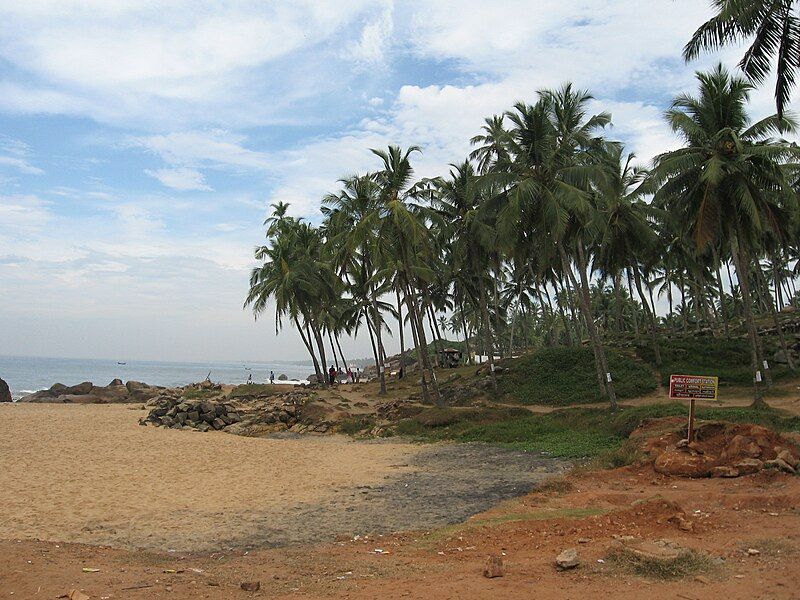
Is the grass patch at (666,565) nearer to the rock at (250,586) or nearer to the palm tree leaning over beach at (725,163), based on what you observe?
the rock at (250,586)

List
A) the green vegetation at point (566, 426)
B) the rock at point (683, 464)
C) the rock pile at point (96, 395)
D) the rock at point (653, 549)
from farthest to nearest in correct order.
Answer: the rock pile at point (96, 395)
the green vegetation at point (566, 426)
the rock at point (683, 464)
the rock at point (653, 549)

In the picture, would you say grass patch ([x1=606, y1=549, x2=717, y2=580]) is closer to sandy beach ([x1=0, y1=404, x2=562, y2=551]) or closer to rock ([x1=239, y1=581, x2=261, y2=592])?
rock ([x1=239, y1=581, x2=261, y2=592])

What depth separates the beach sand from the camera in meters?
8.93

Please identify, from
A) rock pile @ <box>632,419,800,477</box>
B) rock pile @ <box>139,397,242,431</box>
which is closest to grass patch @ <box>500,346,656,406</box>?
rock pile @ <box>632,419,800,477</box>

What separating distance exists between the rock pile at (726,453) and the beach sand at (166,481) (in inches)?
249

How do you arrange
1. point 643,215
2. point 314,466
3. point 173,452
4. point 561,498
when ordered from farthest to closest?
point 643,215 < point 173,452 < point 314,466 < point 561,498

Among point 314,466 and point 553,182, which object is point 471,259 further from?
point 314,466

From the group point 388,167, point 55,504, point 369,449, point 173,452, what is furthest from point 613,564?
point 388,167

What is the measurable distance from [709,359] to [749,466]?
67.8 feet

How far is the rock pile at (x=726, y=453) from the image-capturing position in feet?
32.5

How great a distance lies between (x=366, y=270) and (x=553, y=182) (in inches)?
617

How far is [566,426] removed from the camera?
1866 centimetres

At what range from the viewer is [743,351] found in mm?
28672

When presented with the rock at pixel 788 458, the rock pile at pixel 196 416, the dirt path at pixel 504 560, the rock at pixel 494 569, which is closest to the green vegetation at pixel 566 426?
the rock at pixel 788 458
